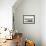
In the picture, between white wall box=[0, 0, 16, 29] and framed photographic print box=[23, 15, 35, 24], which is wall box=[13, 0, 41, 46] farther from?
white wall box=[0, 0, 16, 29]

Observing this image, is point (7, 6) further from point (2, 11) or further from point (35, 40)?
point (35, 40)

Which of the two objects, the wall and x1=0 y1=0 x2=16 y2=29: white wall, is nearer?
x1=0 y1=0 x2=16 y2=29: white wall

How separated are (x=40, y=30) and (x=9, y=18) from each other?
2.12 metres

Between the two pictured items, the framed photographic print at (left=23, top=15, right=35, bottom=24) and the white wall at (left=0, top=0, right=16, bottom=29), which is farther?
the framed photographic print at (left=23, top=15, right=35, bottom=24)

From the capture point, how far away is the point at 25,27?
19.4 feet

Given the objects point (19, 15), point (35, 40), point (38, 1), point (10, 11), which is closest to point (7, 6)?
point (10, 11)

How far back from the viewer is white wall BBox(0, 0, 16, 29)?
4.40 metres

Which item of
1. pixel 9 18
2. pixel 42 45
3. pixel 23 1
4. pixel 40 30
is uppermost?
pixel 23 1

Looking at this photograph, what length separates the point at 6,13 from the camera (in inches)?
175

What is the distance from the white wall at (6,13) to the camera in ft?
14.4

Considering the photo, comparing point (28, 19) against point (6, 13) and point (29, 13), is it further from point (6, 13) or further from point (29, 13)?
point (6, 13)

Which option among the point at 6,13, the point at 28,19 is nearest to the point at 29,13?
the point at 28,19

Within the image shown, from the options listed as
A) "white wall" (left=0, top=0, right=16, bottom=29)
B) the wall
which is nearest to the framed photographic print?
the wall

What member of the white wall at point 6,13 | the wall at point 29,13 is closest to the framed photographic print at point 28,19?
the wall at point 29,13
